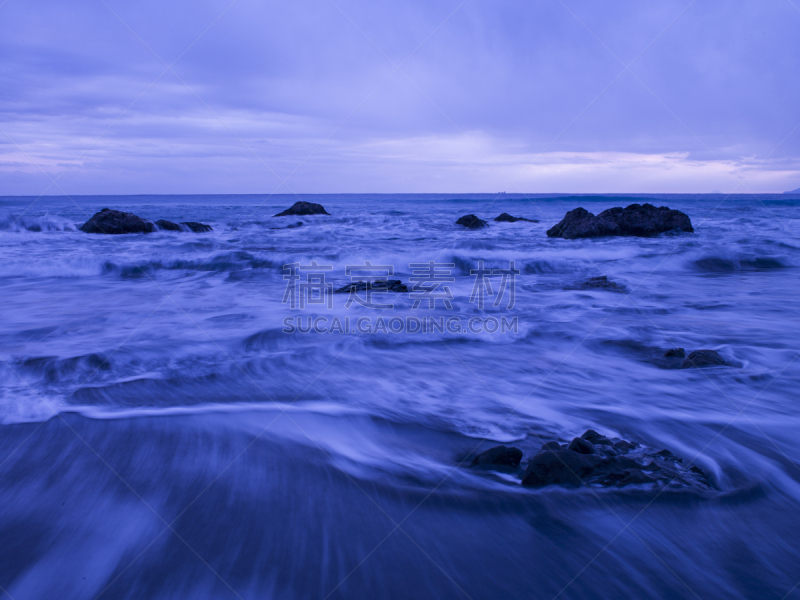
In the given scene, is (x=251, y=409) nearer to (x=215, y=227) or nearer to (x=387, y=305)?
(x=387, y=305)

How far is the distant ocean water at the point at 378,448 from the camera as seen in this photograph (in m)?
1.82

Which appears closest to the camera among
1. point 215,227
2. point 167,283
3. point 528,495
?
point 528,495

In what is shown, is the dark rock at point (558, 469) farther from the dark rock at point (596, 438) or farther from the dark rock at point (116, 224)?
the dark rock at point (116, 224)

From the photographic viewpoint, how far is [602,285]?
759 cm

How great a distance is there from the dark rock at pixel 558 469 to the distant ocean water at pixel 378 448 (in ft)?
0.21

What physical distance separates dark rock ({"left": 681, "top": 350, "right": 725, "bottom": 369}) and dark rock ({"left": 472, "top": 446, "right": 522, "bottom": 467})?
88.6 inches

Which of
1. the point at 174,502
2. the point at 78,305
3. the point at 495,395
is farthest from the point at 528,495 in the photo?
the point at 78,305

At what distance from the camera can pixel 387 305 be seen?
6.49 meters

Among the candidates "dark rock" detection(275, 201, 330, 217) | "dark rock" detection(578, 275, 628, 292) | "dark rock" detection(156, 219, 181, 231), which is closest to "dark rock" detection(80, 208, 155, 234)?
"dark rock" detection(156, 219, 181, 231)

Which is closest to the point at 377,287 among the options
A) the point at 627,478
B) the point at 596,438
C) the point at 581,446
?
the point at 596,438

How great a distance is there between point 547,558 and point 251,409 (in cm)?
215

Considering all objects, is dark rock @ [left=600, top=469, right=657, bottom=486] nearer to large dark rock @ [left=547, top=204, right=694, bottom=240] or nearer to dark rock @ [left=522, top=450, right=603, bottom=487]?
dark rock @ [left=522, top=450, right=603, bottom=487]

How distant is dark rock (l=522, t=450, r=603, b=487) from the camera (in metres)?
2.25

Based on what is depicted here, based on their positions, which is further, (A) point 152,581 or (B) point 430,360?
(B) point 430,360
